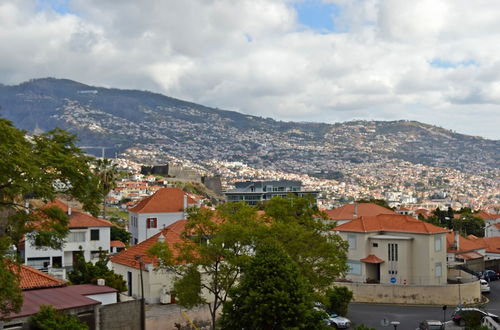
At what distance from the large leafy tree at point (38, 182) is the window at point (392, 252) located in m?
34.8

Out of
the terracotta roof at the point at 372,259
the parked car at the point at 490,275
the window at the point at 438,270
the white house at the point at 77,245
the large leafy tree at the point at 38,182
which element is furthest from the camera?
the parked car at the point at 490,275

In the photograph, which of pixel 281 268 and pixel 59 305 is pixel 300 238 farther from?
pixel 59 305

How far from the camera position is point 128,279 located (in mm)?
38469

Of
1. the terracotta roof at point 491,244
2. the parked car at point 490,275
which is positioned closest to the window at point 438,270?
the parked car at point 490,275

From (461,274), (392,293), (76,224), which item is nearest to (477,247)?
(461,274)

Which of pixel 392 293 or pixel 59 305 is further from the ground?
pixel 59 305

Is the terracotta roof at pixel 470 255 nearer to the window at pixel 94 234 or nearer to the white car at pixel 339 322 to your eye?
the white car at pixel 339 322

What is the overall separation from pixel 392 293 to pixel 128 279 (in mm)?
20897

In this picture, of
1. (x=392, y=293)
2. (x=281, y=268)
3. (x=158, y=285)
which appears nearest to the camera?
(x=281, y=268)

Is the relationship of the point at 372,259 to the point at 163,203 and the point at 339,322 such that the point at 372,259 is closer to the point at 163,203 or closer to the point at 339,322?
the point at 339,322

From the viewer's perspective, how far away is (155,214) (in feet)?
208

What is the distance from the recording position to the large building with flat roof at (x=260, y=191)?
496 feet

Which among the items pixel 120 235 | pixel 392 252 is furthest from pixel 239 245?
pixel 120 235

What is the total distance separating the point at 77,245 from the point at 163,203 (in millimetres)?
13892
